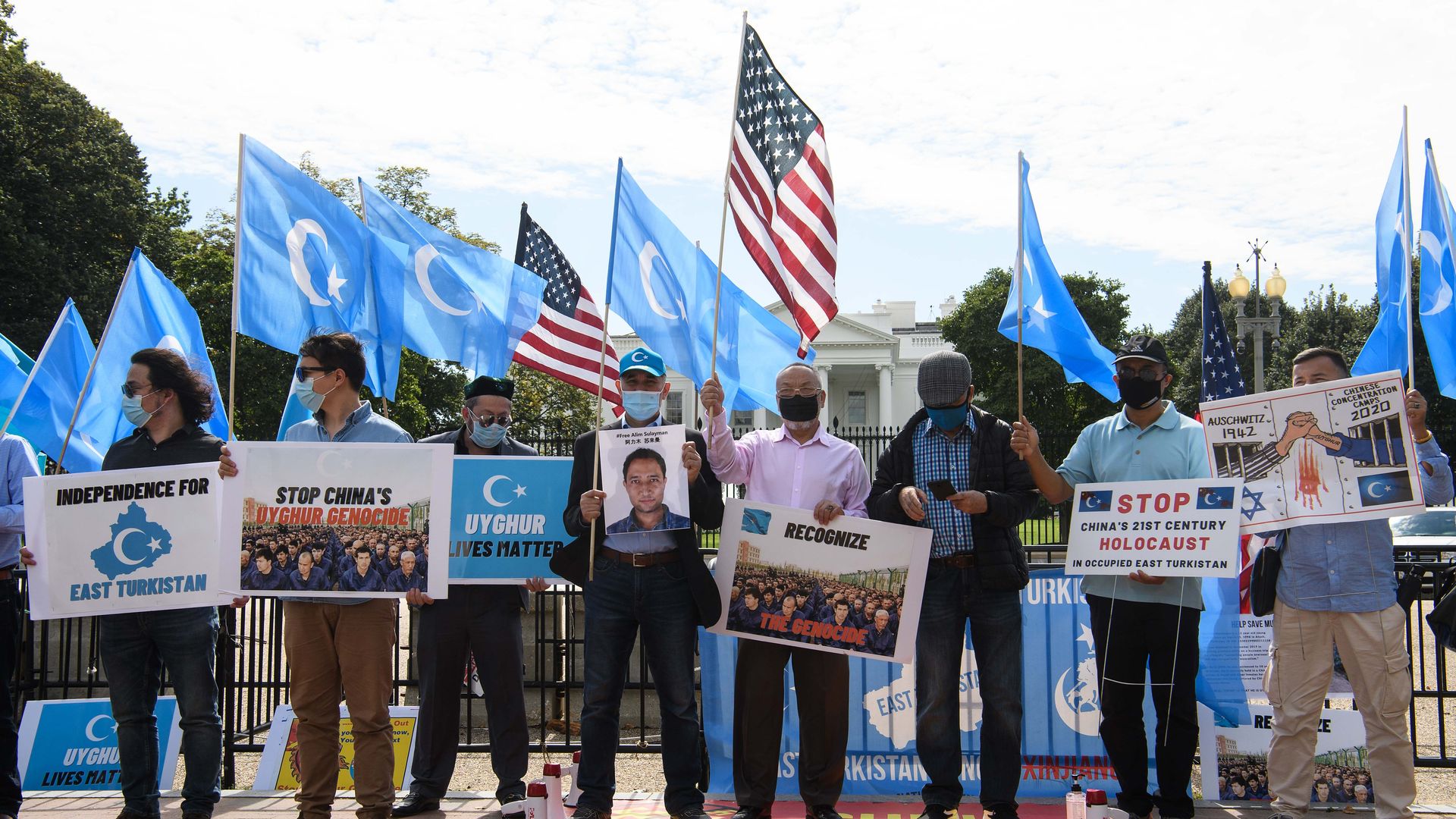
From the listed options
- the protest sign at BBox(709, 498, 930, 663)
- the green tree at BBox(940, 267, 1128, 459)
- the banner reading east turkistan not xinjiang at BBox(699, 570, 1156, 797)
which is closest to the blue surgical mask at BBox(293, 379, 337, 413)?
the protest sign at BBox(709, 498, 930, 663)

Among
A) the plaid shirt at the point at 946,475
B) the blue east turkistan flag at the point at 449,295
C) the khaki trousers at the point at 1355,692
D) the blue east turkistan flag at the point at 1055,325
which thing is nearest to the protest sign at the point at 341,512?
the plaid shirt at the point at 946,475

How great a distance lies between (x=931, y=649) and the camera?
17.3ft

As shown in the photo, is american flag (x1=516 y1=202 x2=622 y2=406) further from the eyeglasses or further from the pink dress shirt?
the eyeglasses

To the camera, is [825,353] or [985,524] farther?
[825,353]

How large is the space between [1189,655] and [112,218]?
33268 millimetres

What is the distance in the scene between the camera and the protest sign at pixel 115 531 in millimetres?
5289

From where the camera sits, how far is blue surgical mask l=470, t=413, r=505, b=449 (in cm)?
599

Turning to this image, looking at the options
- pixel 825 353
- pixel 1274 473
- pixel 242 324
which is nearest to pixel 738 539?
pixel 1274 473

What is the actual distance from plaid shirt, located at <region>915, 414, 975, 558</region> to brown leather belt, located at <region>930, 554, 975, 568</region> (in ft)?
0.06

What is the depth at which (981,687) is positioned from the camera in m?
5.30

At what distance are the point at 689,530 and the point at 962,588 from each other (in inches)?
53.2

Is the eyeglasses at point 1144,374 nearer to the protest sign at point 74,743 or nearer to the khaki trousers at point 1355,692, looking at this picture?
the khaki trousers at point 1355,692

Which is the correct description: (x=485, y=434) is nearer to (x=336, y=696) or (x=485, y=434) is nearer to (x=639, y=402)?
(x=639, y=402)

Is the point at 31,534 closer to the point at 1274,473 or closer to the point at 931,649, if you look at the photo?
the point at 931,649
